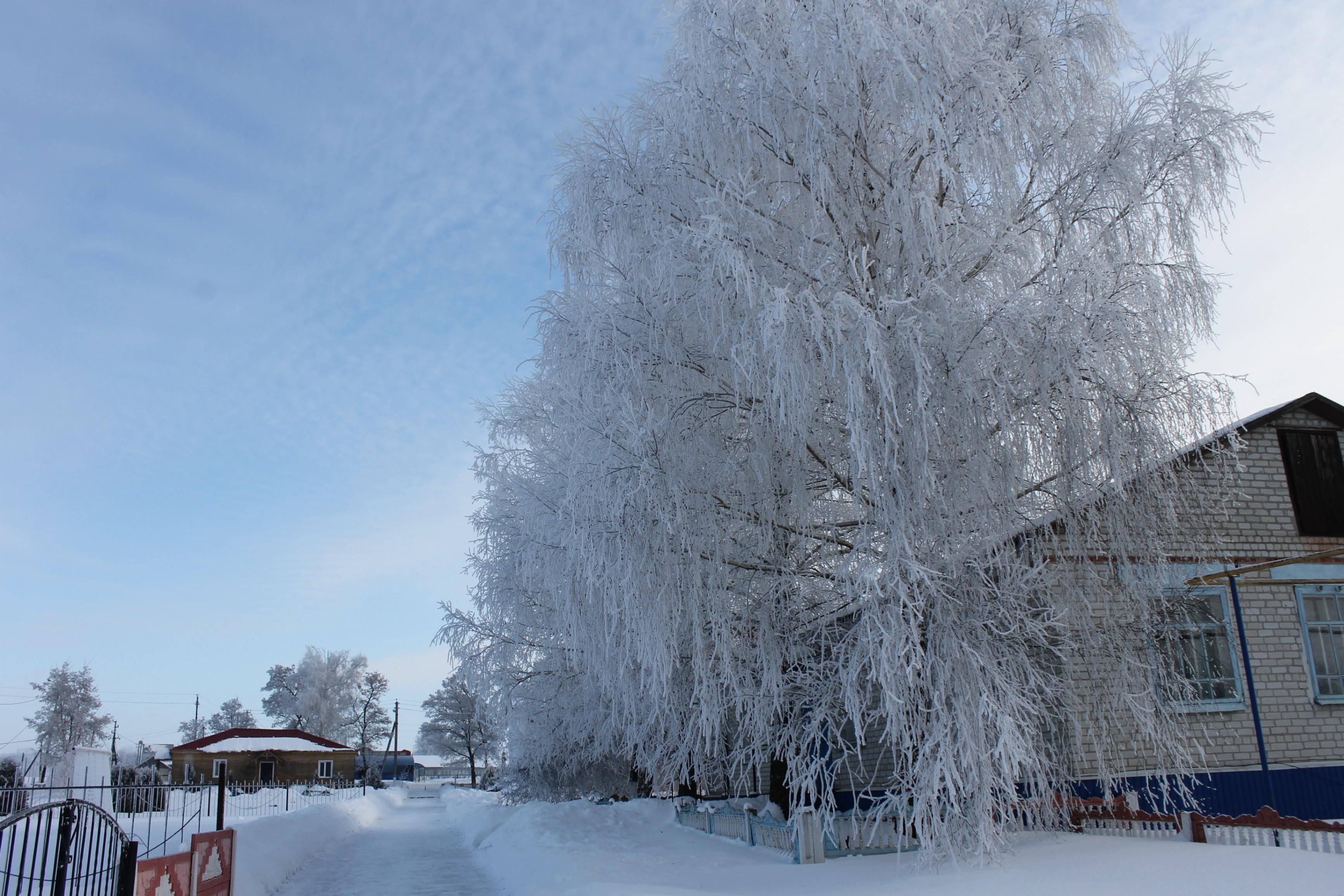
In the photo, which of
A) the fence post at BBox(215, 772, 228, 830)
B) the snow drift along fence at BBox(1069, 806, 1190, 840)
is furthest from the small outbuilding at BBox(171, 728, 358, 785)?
the snow drift along fence at BBox(1069, 806, 1190, 840)

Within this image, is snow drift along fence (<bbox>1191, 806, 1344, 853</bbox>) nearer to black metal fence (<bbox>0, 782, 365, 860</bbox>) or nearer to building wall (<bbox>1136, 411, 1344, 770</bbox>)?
building wall (<bbox>1136, 411, 1344, 770</bbox>)

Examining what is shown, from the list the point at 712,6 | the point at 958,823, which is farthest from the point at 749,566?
the point at 712,6

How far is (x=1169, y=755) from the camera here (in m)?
11.7

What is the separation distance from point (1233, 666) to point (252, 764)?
164ft

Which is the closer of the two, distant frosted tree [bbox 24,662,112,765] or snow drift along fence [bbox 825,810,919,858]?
snow drift along fence [bbox 825,810,919,858]

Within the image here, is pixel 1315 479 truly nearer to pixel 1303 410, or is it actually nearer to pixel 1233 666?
pixel 1303 410

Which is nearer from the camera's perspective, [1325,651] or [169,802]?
[1325,651]

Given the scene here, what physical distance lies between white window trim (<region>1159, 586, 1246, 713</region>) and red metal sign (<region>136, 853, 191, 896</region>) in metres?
12.0

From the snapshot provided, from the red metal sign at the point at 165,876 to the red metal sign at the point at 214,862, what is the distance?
182 millimetres

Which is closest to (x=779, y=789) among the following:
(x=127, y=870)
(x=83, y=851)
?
(x=127, y=870)

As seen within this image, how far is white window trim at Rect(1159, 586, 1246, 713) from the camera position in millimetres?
12155

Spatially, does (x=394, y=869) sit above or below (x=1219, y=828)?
below

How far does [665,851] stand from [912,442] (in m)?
7.49

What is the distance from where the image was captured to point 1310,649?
13.0 meters
